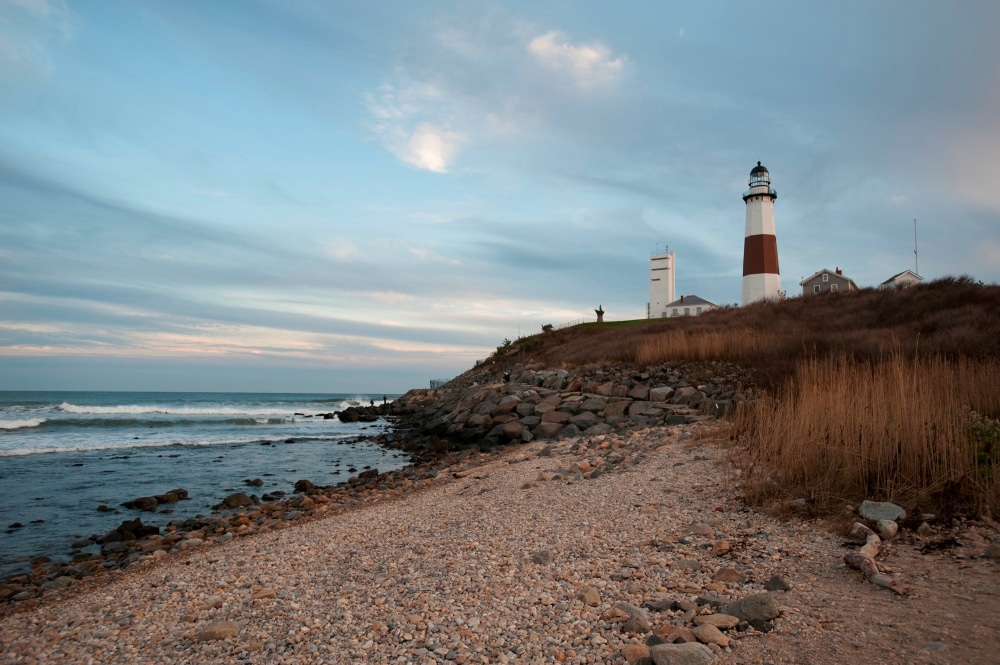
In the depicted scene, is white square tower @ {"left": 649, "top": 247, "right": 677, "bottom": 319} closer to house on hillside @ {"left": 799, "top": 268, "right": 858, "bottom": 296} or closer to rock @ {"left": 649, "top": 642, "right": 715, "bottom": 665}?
house on hillside @ {"left": 799, "top": 268, "right": 858, "bottom": 296}

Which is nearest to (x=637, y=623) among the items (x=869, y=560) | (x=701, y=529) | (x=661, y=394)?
(x=869, y=560)

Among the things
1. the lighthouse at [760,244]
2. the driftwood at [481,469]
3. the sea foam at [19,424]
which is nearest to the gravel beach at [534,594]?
the driftwood at [481,469]

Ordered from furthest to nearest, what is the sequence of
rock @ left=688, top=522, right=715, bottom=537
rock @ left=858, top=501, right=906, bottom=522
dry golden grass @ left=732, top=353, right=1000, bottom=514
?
rock @ left=688, top=522, right=715, bottom=537
dry golden grass @ left=732, top=353, right=1000, bottom=514
rock @ left=858, top=501, right=906, bottom=522

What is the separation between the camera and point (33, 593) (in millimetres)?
6656

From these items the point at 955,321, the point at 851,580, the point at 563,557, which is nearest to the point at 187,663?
the point at 563,557

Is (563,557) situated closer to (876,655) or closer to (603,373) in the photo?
(876,655)

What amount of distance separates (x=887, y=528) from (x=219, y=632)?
5279mm

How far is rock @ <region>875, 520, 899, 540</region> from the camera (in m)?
4.72

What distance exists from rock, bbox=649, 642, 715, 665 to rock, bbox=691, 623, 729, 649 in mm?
117

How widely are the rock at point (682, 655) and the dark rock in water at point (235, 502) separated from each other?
10.2 m

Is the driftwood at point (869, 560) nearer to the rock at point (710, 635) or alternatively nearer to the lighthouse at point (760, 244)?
the rock at point (710, 635)

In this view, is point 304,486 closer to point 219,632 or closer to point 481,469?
point 481,469

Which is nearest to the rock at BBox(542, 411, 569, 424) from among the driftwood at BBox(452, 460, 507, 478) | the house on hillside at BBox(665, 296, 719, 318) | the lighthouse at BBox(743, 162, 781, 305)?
the driftwood at BBox(452, 460, 507, 478)

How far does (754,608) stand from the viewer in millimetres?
3664
